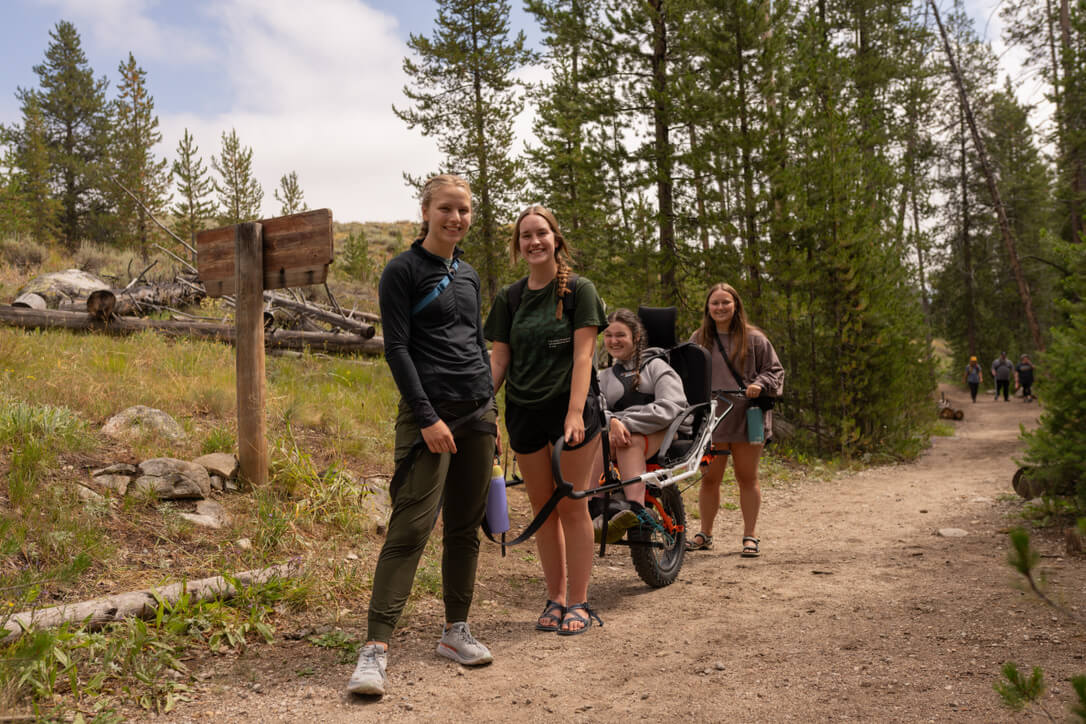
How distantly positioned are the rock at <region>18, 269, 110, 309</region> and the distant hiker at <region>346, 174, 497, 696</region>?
35.8 feet

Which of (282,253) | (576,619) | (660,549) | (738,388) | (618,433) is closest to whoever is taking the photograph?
(576,619)

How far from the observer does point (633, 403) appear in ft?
17.8

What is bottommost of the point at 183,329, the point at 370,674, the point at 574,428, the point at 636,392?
the point at 370,674

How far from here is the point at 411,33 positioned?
22281mm

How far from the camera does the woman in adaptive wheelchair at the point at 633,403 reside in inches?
187

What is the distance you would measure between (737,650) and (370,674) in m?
1.96

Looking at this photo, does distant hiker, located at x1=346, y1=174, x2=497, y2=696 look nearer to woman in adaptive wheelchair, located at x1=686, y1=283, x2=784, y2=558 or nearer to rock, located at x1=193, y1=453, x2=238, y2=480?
rock, located at x1=193, y1=453, x2=238, y2=480

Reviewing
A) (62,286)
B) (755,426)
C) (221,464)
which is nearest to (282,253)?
(221,464)

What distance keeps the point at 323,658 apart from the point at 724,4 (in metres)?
12.2

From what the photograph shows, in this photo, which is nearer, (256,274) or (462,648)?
(462,648)

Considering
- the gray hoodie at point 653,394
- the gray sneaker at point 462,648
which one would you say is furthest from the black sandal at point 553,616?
the gray hoodie at point 653,394

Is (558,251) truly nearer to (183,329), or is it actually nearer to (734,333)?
(734,333)

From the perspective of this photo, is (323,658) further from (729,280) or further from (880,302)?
(880,302)

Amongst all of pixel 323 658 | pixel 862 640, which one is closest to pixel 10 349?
pixel 323 658
